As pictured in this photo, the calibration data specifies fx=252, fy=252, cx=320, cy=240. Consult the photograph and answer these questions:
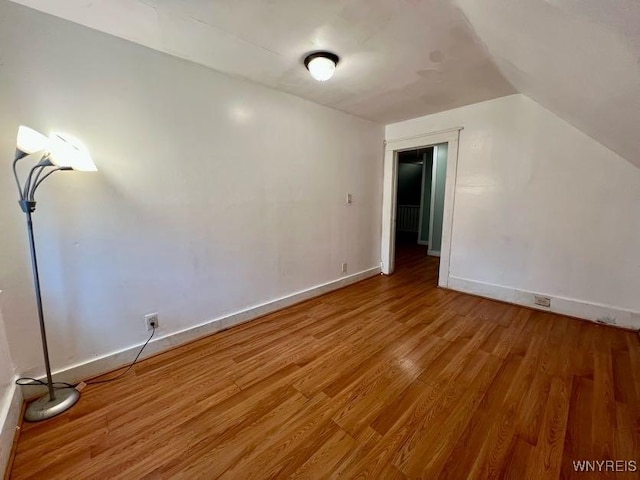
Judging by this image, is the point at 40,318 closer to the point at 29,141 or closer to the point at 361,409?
the point at 29,141

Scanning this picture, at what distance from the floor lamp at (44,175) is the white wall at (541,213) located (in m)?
3.64

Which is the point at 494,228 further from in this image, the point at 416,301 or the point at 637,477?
the point at 637,477

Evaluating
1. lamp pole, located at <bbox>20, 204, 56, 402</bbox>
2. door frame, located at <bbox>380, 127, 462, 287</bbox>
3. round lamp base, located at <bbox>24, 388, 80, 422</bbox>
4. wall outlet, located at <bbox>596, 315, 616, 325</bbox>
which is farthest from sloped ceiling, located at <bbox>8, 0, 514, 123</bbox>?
wall outlet, located at <bbox>596, 315, 616, 325</bbox>

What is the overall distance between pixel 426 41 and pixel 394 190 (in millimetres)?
2289

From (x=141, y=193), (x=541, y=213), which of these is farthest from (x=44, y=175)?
(x=541, y=213)

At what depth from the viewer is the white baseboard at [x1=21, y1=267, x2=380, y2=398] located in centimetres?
167

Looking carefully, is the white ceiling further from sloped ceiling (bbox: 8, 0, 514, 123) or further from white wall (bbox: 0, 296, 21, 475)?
white wall (bbox: 0, 296, 21, 475)

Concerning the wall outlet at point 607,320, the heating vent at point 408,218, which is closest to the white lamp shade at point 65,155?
the wall outlet at point 607,320

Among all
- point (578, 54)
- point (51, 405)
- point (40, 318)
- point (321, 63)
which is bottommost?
point (51, 405)

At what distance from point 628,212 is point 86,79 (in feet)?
14.5

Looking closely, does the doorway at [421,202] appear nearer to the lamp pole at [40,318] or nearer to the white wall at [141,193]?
the white wall at [141,193]

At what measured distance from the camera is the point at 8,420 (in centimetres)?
125

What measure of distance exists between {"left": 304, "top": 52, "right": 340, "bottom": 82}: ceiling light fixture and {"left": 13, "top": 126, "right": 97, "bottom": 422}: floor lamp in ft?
5.34

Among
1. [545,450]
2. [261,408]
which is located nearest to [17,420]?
[261,408]
